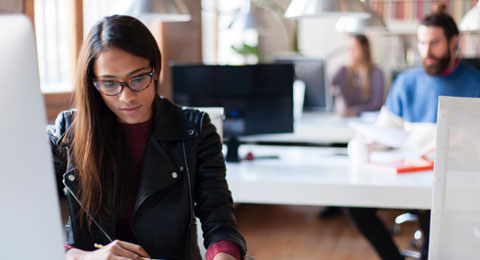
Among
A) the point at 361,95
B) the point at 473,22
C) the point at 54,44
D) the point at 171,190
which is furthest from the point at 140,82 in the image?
the point at 361,95

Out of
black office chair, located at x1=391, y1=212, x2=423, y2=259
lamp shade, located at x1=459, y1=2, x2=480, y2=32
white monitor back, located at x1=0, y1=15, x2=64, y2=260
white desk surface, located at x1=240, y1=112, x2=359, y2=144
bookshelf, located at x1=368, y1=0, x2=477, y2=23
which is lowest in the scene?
black office chair, located at x1=391, y1=212, x2=423, y2=259

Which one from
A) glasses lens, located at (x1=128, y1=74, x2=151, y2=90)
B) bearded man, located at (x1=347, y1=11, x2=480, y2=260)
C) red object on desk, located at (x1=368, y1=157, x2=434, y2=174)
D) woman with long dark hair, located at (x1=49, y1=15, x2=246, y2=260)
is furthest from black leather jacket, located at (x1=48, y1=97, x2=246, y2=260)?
bearded man, located at (x1=347, y1=11, x2=480, y2=260)

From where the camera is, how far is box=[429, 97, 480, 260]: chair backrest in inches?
54.1

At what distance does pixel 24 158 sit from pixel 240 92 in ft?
6.97

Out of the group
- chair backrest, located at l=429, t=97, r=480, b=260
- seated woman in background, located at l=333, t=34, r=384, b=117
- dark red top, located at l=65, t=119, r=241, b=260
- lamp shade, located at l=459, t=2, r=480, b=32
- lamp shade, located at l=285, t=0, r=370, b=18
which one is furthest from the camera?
seated woman in background, located at l=333, t=34, r=384, b=117

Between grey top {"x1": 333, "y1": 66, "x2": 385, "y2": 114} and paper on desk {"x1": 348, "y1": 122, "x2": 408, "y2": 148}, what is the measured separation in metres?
1.91

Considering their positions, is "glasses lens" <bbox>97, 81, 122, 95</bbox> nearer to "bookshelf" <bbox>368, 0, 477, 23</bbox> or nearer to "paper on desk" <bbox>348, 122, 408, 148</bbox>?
"paper on desk" <bbox>348, 122, 408, 148</bbox>

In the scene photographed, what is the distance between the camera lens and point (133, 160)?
5.09 ft

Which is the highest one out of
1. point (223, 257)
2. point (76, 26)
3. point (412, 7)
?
point (412, 7)

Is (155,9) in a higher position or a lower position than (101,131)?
higher

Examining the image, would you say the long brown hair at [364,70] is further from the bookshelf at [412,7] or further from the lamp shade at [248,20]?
the bookshelf at [412,7]

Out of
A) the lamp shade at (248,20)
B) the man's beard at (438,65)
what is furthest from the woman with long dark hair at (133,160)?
the lamp shade at (248,20)

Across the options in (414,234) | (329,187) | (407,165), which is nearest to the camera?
(329,187)

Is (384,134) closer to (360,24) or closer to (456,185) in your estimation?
(360,24)
